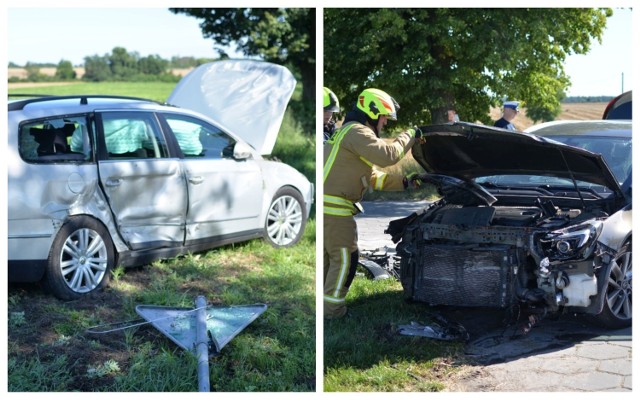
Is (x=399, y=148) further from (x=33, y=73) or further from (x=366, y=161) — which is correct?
(x=33, y=73)

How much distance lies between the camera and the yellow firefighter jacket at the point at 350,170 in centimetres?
494

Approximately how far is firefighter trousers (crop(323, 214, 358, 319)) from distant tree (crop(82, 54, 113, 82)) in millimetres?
19033

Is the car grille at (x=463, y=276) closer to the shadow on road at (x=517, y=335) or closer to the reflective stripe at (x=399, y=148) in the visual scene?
the shadow on road at (x=517, y=335)

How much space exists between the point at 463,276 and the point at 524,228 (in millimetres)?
503

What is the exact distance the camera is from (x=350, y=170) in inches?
199

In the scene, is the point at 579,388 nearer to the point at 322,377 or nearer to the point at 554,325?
the point at 554,325

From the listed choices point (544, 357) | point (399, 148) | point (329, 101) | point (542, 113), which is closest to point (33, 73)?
point (542, 113)

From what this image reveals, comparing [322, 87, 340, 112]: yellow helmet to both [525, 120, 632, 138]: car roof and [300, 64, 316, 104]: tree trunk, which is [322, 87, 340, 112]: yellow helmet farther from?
[300, 64, 316, 104]: tree trunk

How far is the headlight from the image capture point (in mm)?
4609

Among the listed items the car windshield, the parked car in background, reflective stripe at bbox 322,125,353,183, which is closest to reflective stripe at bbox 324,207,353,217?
reflective stripe at bbox 322,125,353,183

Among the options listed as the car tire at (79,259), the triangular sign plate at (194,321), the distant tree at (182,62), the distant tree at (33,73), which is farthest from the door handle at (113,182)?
the distant tree at (182,62)

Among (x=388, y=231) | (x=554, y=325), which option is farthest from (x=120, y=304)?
(x=554, y=325)

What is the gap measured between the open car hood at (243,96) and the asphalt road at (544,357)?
3610 millimetres

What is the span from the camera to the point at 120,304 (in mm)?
5758
